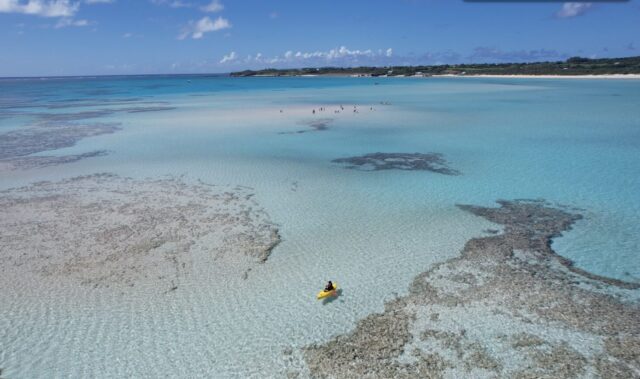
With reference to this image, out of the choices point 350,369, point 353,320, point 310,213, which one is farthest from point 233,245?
point 350,369

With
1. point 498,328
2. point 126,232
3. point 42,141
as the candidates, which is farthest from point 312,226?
point 42,141

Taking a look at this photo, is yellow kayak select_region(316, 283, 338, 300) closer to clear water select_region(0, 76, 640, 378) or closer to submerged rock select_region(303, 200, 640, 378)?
clear water select_region(0, 76, 640, 378)

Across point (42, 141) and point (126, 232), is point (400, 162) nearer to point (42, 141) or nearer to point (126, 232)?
point (126, 232)

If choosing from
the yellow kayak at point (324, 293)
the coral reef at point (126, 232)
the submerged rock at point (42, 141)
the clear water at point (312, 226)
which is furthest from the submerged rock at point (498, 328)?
the submerged rock at point (42, 141)

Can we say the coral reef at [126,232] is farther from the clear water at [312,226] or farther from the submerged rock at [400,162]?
the submerged rock at [400,162]

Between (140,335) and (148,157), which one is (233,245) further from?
(148,157)

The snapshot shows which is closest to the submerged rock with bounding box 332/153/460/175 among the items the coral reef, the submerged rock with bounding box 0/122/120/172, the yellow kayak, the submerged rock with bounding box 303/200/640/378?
the coral reef
